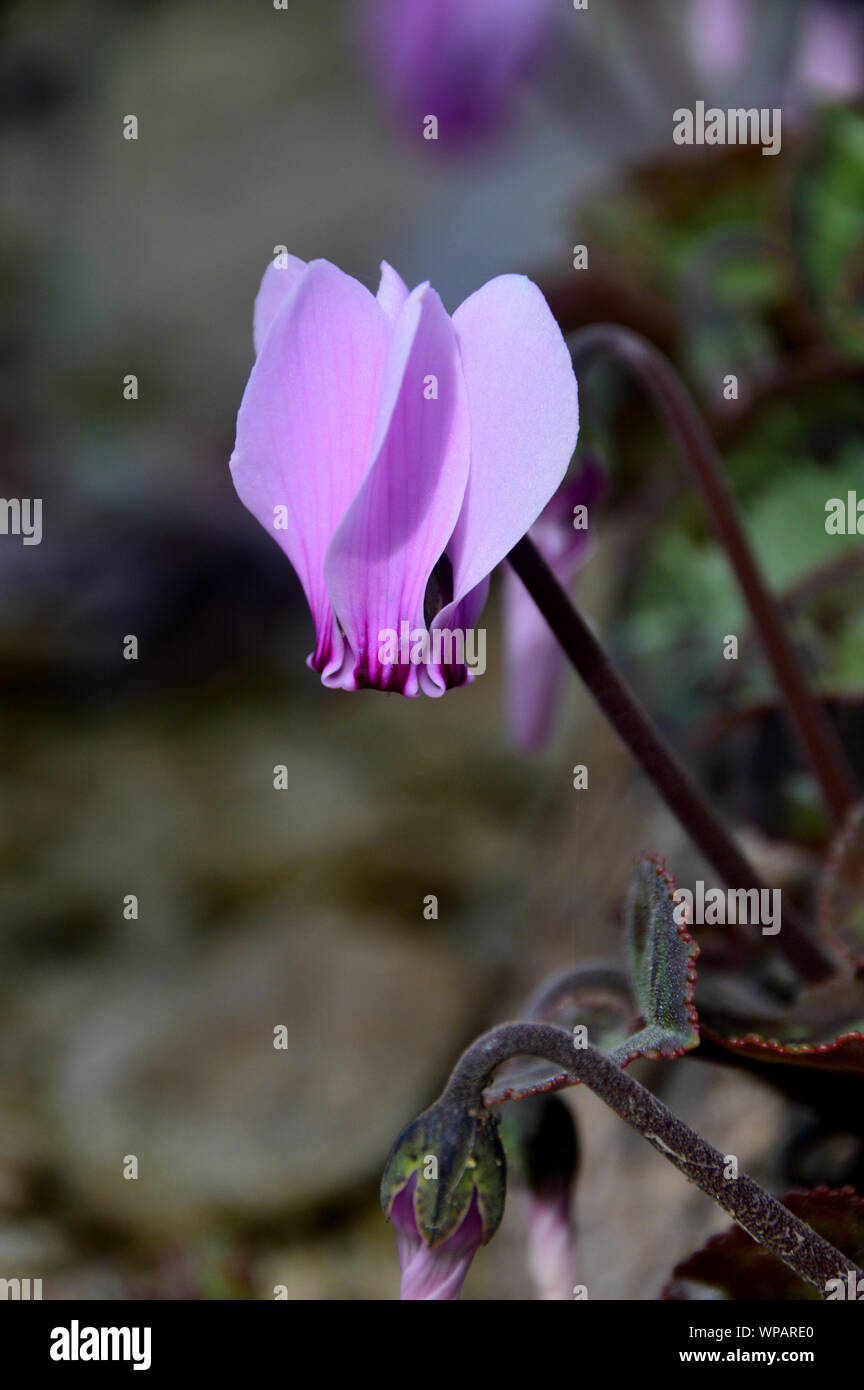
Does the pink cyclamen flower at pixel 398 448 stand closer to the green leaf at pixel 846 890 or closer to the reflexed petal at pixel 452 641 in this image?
the reflexed petal at pixel 452 641

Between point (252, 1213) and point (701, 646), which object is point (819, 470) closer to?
point (701, 646)

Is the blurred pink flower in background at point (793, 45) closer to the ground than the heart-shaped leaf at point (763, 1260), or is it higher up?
higher up

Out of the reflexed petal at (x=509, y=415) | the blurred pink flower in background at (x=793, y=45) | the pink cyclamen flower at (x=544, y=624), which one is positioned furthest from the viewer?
the blurred pink flower in background at (x=793, y=45)

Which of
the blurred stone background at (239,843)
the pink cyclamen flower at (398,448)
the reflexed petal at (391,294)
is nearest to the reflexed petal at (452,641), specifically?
the pink cyclamen flower at (398,448)

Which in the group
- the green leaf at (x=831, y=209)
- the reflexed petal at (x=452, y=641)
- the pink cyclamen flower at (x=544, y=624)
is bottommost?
the reflexed petal at (x=452, y=641)

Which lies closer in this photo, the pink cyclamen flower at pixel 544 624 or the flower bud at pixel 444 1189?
the flower bud at pixel 444 1189

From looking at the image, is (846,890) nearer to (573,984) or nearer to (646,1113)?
(573,984)

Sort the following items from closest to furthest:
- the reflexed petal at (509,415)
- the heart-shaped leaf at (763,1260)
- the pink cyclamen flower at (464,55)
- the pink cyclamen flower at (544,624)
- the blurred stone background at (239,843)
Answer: the reflexed petal at (509,415) < the heart-shaped leaf at (763,1260) < the pink cyclamen flower at (544,624) < the blurred stone background at (239,843) < the pink cyclamen flower at (464,55)

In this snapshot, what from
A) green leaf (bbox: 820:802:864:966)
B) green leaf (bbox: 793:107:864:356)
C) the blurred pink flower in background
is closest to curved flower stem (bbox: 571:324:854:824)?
green leaf (bbox: 820:802:864:966)

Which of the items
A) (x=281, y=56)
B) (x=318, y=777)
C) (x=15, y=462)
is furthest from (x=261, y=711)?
(x=281, y=56)
